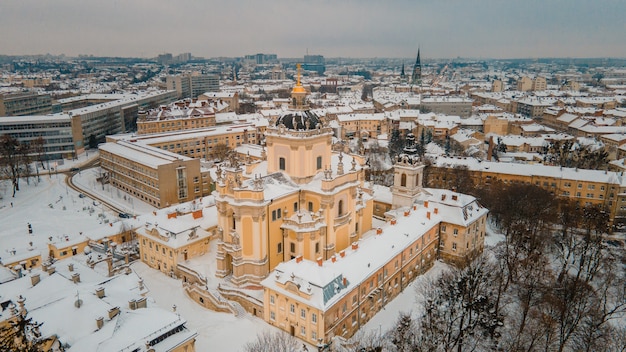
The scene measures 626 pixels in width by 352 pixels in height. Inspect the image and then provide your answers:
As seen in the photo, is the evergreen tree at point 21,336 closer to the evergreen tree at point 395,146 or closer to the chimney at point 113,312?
the chimney at point 113,312

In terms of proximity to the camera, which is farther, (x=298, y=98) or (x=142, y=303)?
(x=298, y=98)

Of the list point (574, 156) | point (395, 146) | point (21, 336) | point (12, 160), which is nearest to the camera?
point (21, 336)

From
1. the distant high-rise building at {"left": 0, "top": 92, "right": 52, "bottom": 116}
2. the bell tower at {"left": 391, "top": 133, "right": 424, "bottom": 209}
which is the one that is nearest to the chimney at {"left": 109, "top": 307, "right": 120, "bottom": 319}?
the bell tower at {"left": 391, "top": 133, "right": 424, "bottom": 209}

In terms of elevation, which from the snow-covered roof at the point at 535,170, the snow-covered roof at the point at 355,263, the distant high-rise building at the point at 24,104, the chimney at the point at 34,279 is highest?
the distant high-rise building at the point at 24,104

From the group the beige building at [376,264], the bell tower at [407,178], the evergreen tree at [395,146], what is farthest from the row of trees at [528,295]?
the evergreen tree at [395,146]

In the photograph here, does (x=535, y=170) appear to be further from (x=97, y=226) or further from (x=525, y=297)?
(x=97, y=226)

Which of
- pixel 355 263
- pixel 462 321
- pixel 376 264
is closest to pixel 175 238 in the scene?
pixel 355 263

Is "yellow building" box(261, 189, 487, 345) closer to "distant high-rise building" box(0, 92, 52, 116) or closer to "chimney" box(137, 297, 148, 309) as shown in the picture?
"chimney" box(137, 297, 148, 309)
